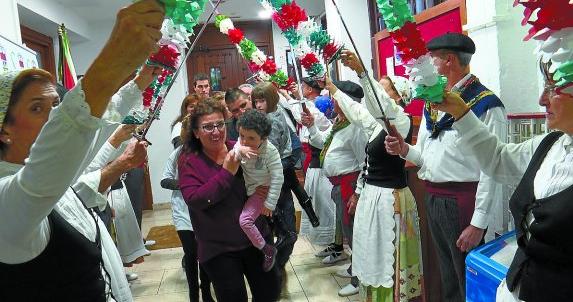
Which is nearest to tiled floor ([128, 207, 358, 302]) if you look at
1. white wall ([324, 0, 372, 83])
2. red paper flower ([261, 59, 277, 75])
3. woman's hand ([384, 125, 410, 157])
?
woman's hand ([384, 125, 410, 157])

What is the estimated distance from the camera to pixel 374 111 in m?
2.02

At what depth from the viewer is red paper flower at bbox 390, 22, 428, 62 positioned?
1304 millimetres

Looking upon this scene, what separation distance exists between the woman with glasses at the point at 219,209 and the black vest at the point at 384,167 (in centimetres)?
73

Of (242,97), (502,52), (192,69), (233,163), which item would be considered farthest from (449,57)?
(192,69)

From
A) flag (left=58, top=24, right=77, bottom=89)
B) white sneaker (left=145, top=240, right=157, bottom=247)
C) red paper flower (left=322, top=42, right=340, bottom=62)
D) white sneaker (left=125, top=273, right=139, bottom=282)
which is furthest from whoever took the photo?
white sneaker (left=145, top=240, right=157, bottom=247)

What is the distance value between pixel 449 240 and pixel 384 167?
1.65 ft

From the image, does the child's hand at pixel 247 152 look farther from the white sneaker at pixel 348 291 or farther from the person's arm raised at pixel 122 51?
the white sneaker at pixel 348 291

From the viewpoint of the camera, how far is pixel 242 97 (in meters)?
3.18

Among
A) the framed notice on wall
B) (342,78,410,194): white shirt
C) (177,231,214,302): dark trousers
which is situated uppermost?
the framed notice on wall

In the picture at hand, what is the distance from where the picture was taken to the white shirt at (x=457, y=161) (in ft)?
6.20

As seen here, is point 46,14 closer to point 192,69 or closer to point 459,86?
point 192,69

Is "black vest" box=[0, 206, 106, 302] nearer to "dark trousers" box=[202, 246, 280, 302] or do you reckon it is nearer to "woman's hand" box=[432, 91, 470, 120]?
"dark trousers" box=[202, 246, 280, 302]

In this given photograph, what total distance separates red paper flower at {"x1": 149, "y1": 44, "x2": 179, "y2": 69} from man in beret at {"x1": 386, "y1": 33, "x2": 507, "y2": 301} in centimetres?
113

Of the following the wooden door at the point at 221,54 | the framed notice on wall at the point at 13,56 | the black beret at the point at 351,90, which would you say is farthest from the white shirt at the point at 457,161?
the wooden door at the point at 221,54
